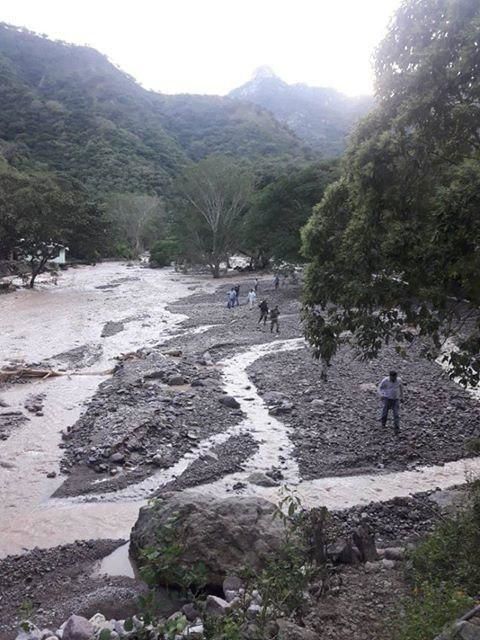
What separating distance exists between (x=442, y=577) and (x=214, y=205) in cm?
5157

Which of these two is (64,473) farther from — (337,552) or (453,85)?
(453,85)

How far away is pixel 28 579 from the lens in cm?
793

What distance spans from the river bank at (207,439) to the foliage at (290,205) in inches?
691

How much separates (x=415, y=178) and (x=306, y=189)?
34805 mm

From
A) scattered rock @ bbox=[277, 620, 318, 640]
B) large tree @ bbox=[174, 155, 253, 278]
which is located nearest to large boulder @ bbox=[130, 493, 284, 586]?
scattered rock @ bbox=[277, 620, 318, 640]

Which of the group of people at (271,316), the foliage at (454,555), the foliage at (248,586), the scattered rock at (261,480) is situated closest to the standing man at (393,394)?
the scattered rock at (261,480)

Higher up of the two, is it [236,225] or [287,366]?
[236,225]

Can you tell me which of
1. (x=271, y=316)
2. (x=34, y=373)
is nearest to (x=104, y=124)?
(x=271, y=316)

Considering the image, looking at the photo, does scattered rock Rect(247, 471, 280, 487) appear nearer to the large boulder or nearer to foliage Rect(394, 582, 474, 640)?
the large boulder

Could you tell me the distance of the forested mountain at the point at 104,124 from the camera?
103 meters

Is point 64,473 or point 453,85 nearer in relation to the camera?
point 453,85

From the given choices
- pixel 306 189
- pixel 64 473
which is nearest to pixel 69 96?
pixel 306 189

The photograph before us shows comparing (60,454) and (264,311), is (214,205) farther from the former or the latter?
(60,454)

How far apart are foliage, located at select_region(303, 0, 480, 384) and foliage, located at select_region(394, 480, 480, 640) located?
81.1 inches
